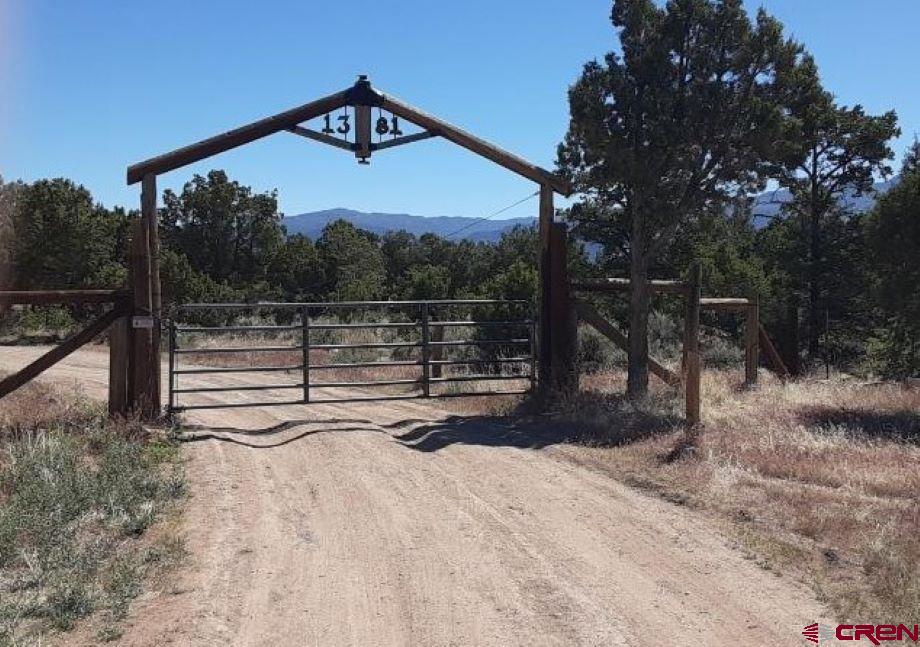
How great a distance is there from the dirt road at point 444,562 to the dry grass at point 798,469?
0.37m

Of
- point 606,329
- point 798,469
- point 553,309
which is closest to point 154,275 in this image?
point 553,309

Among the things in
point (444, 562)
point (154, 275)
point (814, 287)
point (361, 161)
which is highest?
point (361, 161)

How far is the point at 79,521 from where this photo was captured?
6699 millimetres

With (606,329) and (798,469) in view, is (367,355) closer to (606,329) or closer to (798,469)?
(606,329)

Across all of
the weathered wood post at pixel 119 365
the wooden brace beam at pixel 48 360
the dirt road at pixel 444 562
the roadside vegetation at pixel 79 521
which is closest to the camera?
the dirt road at pixel 444 562

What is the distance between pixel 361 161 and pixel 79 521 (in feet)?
24.0

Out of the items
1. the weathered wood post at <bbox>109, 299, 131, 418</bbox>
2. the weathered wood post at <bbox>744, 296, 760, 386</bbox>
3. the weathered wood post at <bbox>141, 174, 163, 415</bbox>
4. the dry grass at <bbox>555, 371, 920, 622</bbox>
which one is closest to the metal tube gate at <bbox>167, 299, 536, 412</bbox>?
the weathered wood post at <bbox>141, 174, 163, 415</bbox>

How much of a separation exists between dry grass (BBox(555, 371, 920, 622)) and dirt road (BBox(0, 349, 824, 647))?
0.37 meters

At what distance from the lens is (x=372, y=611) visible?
17.1 ft

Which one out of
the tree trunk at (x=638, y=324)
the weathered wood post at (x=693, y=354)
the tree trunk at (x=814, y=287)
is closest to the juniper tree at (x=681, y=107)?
the tree trunk at (x=638, y=324)

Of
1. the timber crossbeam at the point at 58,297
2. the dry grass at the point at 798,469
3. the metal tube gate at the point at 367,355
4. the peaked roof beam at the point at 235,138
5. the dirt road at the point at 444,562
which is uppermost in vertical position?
the peaked roof beam at the point at 235,138

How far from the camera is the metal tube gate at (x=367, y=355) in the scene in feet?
40.0

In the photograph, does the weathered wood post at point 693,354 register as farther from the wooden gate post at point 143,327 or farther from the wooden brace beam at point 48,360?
the wooden brace beam at point 48,360

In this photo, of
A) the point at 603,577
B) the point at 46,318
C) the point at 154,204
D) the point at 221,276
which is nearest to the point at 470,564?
the point at 603,577
